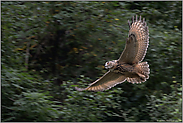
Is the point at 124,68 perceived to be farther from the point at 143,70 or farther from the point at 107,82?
the point at 107,82

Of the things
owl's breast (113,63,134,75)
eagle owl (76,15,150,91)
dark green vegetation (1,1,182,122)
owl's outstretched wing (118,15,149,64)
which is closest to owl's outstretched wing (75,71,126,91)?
eagle owl (76,15,150,91)

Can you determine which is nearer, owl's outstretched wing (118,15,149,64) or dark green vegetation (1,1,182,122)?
owl's outstretched wing (118,15,149,64)

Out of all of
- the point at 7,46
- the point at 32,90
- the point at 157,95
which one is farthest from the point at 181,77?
the point at 7,46

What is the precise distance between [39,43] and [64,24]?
0.72 meters

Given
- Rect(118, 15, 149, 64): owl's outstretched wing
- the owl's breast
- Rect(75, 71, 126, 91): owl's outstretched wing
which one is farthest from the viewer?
Rect(75, 71, 126, 91): owl's outstretched wing

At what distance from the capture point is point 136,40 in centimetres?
390

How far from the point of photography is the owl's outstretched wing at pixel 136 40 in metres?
3.89

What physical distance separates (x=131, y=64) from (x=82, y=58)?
3.77 feet

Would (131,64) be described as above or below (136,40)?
below

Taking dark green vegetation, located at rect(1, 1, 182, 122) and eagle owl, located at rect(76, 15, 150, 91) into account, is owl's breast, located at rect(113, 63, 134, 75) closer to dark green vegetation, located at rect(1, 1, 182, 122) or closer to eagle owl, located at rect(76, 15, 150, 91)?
eagle owl, located at rect(76, 15, 150, 91)

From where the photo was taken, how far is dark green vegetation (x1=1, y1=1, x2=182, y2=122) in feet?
15.2

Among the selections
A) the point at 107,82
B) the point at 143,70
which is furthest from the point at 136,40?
the point at 107,82

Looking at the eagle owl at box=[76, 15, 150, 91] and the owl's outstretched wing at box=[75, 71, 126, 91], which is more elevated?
the eagle owl at box=[76, 15, 150, 91]

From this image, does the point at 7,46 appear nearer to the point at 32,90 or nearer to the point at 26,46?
the point at 26,46
